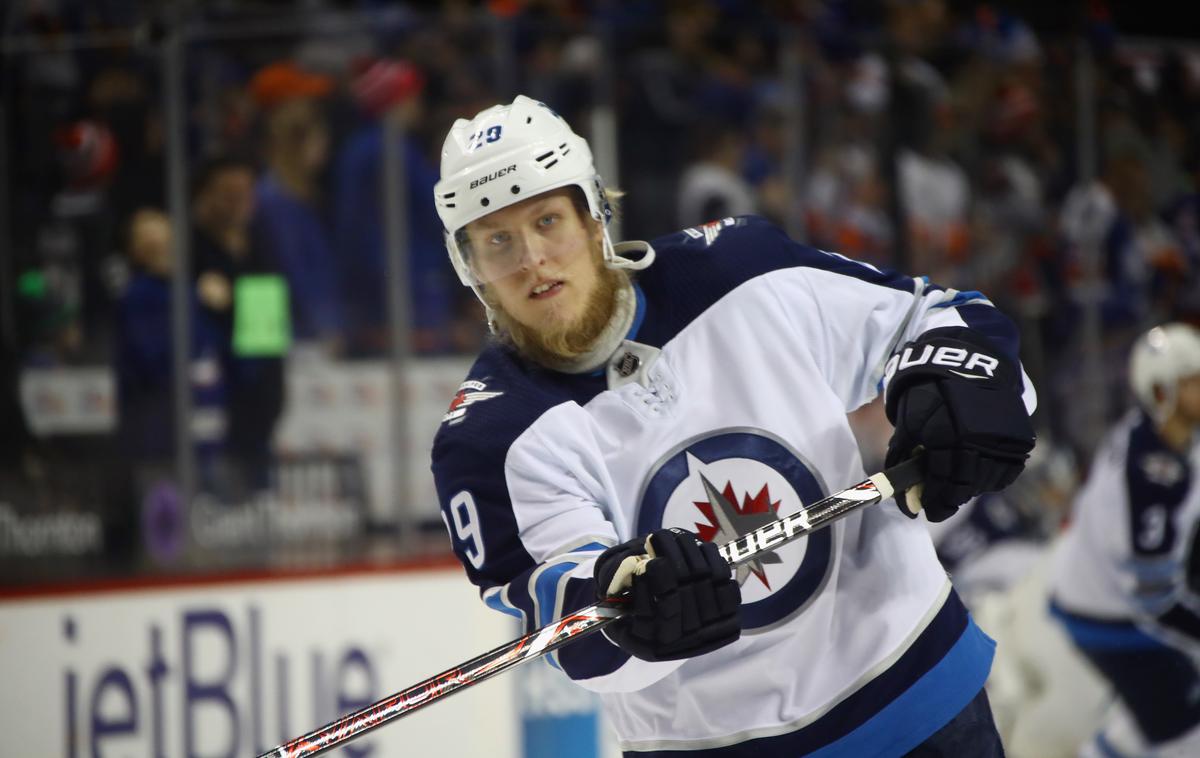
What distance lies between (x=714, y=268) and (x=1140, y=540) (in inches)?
109

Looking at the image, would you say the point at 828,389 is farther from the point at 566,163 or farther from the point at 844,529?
the point at 566,163

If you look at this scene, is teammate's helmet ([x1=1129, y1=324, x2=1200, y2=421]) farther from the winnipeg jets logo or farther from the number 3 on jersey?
the number 3 on jersey

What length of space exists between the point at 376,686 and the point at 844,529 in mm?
2308

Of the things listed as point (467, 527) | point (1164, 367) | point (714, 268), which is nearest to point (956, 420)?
point (714, 268)

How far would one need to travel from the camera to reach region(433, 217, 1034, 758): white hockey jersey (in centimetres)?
181

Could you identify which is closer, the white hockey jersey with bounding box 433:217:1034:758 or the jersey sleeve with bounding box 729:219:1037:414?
the white hockey jersey with bounding box 433:217:1034:758

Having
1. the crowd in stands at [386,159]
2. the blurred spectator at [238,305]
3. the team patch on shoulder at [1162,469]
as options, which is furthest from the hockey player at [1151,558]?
Result: the blurred spectator at [238,305]

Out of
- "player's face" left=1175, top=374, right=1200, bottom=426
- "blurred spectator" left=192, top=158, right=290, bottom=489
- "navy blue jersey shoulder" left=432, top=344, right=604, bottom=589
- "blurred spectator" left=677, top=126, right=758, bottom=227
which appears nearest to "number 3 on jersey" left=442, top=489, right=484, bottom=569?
"navy blue jersey shoulder" left=432, top=344, right=604, bottom=589

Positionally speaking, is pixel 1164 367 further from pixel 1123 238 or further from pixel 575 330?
pixel 575 330

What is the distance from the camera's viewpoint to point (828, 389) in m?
1.90

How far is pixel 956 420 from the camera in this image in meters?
1.77

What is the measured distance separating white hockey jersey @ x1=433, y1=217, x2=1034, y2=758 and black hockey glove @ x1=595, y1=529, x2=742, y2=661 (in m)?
0.13

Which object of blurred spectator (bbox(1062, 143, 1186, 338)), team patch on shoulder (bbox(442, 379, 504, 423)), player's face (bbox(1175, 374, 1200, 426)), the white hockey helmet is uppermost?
blurred spectator (bbox(1062, 143, 1186, 338))

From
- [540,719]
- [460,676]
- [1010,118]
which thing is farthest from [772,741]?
[1010,118]
